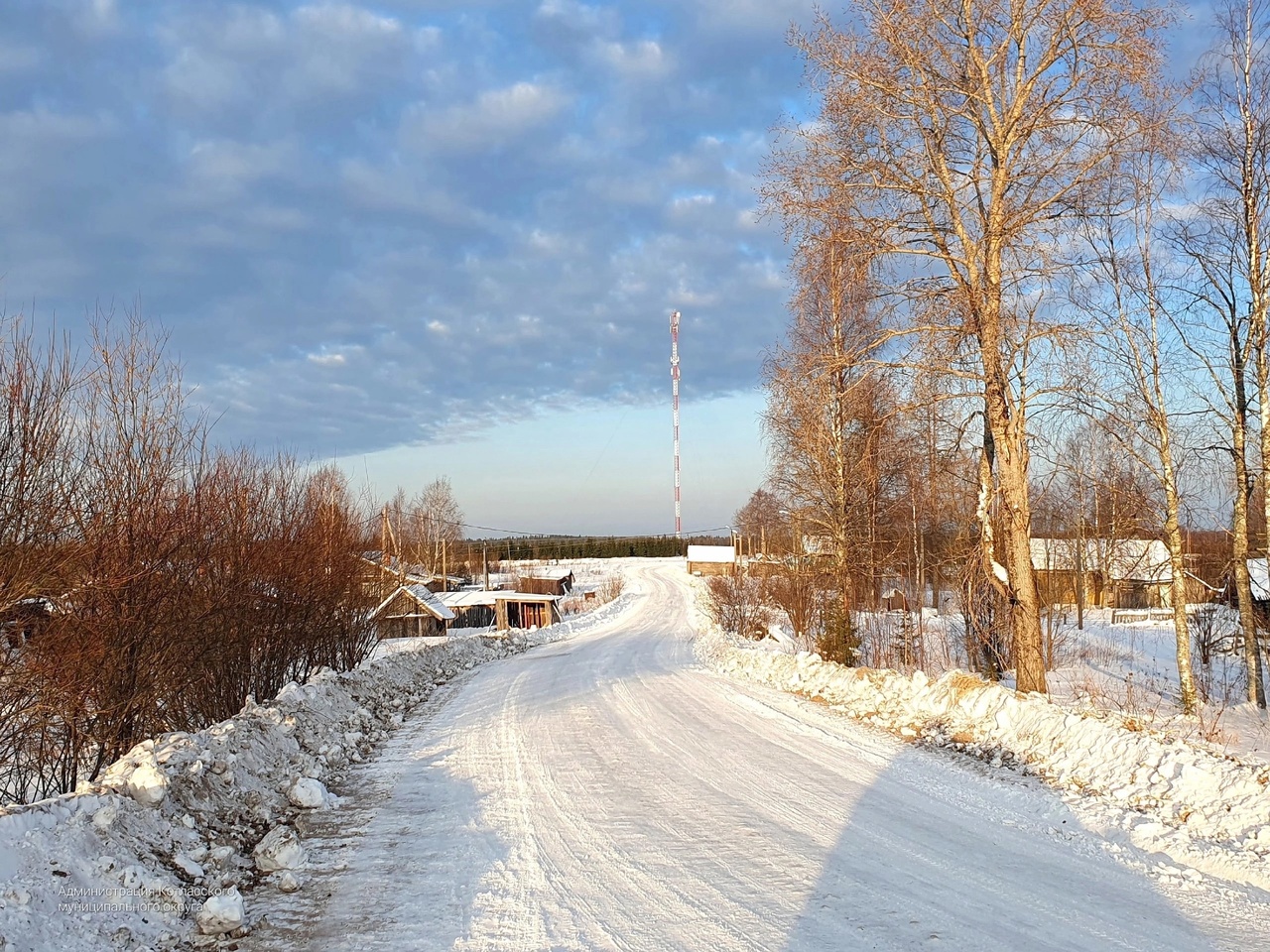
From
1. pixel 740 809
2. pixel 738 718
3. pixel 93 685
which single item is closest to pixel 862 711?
pixel 738 718

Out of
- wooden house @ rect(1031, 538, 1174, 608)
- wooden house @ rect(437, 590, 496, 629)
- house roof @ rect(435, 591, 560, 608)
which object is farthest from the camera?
wooden house @ rect(437, 590, 496, 629)

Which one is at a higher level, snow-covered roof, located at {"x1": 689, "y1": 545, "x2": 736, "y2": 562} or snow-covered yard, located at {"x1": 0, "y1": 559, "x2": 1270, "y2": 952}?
snow-covered yard, located at {"x1": 0, "y1": 559, "x2": 1270, "y2": 952}

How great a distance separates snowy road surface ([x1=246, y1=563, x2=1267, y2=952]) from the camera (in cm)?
493

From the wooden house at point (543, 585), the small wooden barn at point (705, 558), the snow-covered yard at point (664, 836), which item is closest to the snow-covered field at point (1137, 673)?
the snow-covered yard at point (664, 836)

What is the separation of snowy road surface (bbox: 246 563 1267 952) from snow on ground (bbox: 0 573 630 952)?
0.35m

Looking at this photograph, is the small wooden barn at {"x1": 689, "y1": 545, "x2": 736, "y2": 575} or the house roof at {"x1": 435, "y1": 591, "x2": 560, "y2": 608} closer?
the house roof at {"x1": 435, "y1": 591, "x2": 560, "y2": 608}

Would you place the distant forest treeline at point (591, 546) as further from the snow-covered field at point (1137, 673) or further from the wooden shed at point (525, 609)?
the snow-covered field at point (1137, 673)

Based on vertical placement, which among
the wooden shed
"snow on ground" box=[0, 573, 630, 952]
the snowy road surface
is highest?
"snow on ground" box=[0, 573, 630, 952]

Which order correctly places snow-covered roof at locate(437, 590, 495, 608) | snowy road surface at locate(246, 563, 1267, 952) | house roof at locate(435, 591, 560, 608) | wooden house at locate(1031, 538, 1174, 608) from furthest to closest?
1. snow-covered roof at locate(437, 590, 495, 608)
2. house roof at locate(435, 591, 560, 608)
3. wooden house at locate(1031, 538, 1174, 608)
4. snowy road surface at locate(246, 563, 1267, 952)

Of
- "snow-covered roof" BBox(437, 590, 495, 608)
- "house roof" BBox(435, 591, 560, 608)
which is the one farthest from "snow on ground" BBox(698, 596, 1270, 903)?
"snow-covered roof" BBox(437, 590, 495, 608)

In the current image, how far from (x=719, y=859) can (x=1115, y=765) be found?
13.8ft

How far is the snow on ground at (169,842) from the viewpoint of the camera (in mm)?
4684

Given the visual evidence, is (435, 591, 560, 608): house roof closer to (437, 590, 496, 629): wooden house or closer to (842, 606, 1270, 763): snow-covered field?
(437, 590, 496, 629): wooden house

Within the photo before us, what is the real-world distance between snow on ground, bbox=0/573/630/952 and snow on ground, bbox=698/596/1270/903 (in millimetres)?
6382
